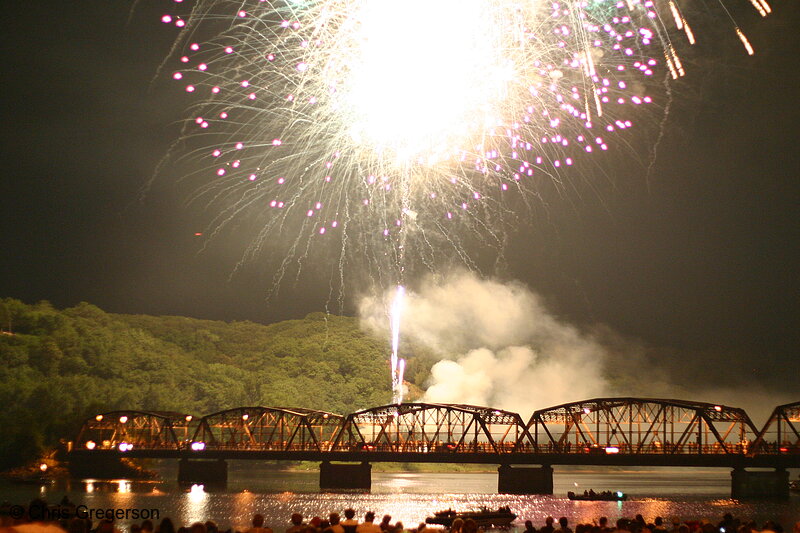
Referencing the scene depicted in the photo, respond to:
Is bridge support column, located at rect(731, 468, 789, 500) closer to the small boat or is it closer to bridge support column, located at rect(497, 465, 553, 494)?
the small boat

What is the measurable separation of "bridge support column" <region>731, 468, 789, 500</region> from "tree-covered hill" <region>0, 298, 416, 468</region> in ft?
248

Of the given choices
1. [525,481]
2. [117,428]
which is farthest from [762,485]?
[117,428]

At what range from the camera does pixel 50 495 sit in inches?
3155

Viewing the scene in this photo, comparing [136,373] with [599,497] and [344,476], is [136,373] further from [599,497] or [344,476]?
[599,497]

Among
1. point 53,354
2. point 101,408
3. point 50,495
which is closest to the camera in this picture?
point 50,495

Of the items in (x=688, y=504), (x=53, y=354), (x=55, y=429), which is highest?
(x=53, y=354)

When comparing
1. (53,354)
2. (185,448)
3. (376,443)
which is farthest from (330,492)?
(53,354)

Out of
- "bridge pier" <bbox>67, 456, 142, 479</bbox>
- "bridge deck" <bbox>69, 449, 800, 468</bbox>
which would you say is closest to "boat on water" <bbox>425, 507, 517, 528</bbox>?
"bridge deck" <bbox>69, 449, 800, 468</bbox>

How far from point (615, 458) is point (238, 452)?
45001 millimetres

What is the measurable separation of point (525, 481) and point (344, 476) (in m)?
21.3

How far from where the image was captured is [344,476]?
359 feet

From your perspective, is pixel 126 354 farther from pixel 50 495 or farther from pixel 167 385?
pixel 50 495

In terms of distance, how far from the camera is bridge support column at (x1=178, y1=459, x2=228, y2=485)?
115 m

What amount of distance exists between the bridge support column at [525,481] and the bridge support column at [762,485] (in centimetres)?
1992
